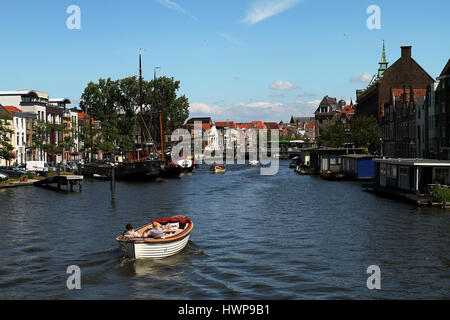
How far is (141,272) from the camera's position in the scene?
2598 cm

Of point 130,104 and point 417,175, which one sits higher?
point 130,104

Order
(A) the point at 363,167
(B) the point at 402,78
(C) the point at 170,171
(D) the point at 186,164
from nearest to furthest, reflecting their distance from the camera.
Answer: (A) the point at 363,167
(C) the point at 170,171
(D) the point at 186,164
(B) the point at 402,78

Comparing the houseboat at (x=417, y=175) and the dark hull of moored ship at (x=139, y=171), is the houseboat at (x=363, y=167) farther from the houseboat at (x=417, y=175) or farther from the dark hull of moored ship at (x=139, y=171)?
the dark hull of moored ship at (x=139, y=171)

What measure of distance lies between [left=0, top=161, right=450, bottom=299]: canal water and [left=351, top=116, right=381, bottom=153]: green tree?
54.4 metres

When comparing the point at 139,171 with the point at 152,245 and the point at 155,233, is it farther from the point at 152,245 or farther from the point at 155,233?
the point at 152,245

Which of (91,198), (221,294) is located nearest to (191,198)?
(91,198)

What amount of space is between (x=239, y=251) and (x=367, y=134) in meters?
82.3

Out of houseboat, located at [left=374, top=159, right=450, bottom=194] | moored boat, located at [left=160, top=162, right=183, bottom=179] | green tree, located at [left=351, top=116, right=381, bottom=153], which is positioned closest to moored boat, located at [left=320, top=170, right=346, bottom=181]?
green tree, located at [left=351, top=116, right=381, bottom=153]

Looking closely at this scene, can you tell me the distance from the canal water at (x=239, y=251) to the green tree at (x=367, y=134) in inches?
2143

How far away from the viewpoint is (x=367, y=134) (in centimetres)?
10781

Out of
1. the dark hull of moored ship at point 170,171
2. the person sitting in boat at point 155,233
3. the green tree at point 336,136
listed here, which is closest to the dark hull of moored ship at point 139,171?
the dark hull of moored ship at point 170,171

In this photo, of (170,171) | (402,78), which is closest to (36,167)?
(170,171)

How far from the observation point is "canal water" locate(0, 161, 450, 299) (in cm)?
2364
